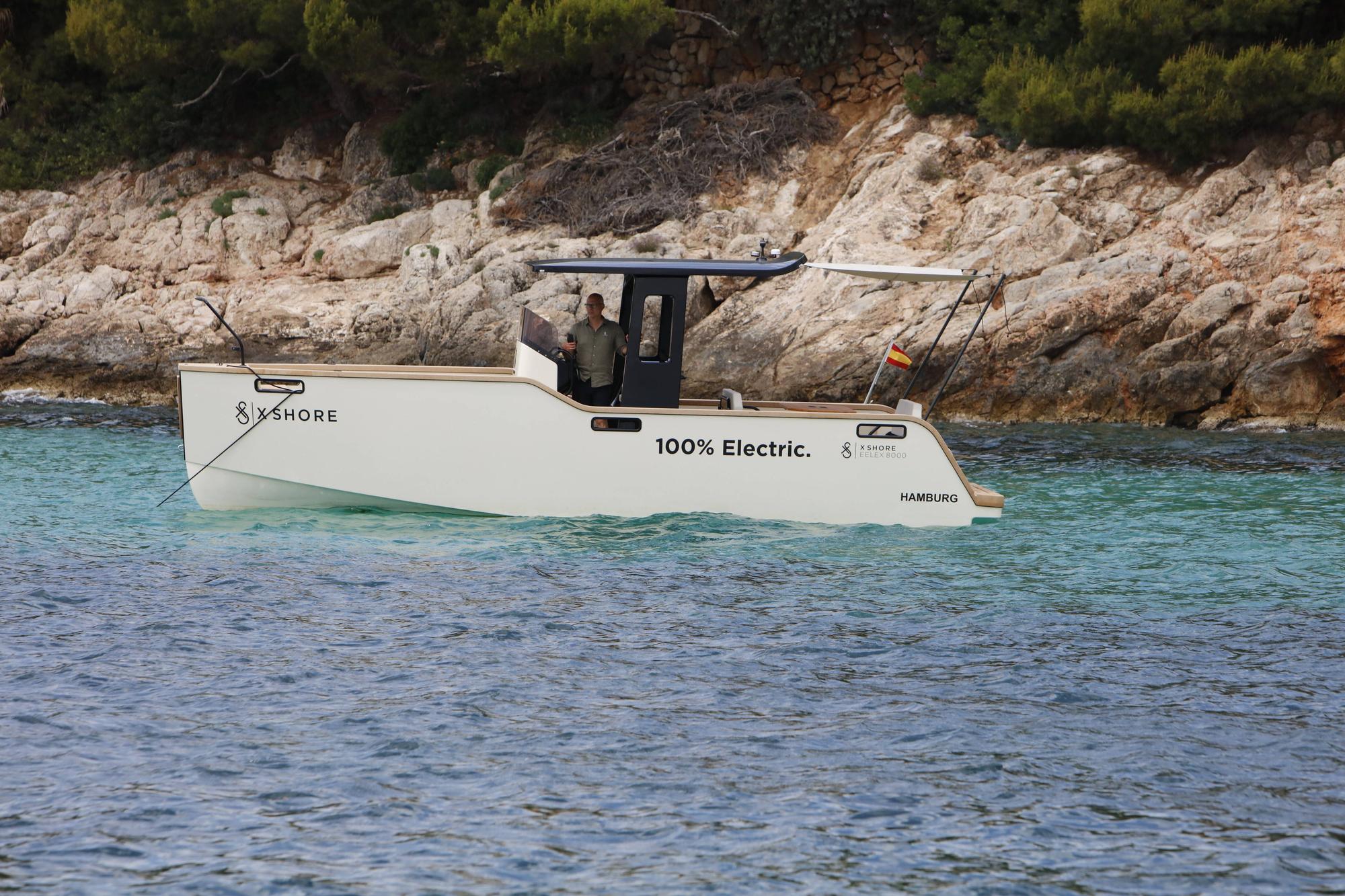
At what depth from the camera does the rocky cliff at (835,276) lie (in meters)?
23.5

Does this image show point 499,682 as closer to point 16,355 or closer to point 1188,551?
point 1188,551

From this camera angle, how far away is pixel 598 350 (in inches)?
525

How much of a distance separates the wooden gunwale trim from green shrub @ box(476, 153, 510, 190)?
19903mm

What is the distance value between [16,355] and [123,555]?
19.0 metres

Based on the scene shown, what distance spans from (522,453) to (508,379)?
77 cm

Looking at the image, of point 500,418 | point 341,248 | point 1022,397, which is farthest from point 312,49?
point 500,418

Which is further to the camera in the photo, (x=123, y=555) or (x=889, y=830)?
(x=123, y=555)

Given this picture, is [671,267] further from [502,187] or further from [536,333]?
[502,187]

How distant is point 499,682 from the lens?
8.17m

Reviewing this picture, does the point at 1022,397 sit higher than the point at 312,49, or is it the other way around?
the point at 312,49

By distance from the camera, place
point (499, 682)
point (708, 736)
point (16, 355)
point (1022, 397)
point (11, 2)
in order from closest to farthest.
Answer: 1. point (708, 736)
2. point (499, 682)
3. point (1022, 397)
4. point (16, 355)
5. point (11, 2)

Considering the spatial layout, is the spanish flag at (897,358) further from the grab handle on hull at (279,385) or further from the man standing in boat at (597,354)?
the grab handle on hull at (279,385)

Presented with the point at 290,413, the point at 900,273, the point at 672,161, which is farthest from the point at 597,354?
the point at 672,161

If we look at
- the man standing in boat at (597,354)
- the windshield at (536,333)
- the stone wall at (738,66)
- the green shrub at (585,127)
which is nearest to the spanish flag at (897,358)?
the man standing in boat at (597,354)
